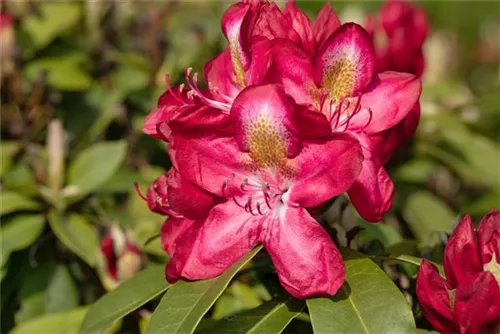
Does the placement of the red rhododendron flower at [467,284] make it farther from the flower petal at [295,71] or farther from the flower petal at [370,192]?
the flower petal at [295,71]

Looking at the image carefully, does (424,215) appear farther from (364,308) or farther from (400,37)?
(364,308)

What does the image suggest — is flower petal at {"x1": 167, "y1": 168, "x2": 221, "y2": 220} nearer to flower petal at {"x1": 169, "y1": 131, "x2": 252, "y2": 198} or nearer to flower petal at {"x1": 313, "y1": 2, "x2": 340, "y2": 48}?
flower petal at {"x1": 169, "y1": 131, "x2": 252, "y2": 198}

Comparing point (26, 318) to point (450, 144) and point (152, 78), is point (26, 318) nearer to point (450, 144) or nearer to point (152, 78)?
point (152, 78)

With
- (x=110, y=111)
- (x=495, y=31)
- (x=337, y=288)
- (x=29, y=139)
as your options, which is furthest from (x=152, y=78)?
(x=495, y=31)

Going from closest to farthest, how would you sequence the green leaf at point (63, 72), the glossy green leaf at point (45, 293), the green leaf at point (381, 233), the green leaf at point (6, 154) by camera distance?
the green leaf at point (381, 233)
the glossy green leaf at point (45, 293)
the green leaf at point (6, 154)
the green leaf at point (63, 72)

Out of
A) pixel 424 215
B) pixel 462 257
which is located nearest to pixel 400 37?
pixel 424 215

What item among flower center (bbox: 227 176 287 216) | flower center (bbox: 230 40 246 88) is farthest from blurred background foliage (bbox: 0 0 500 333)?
flower center (bbox: 230 40 246 88)

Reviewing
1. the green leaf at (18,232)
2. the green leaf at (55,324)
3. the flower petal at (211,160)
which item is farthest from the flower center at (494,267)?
the green leaf at (18,232)
